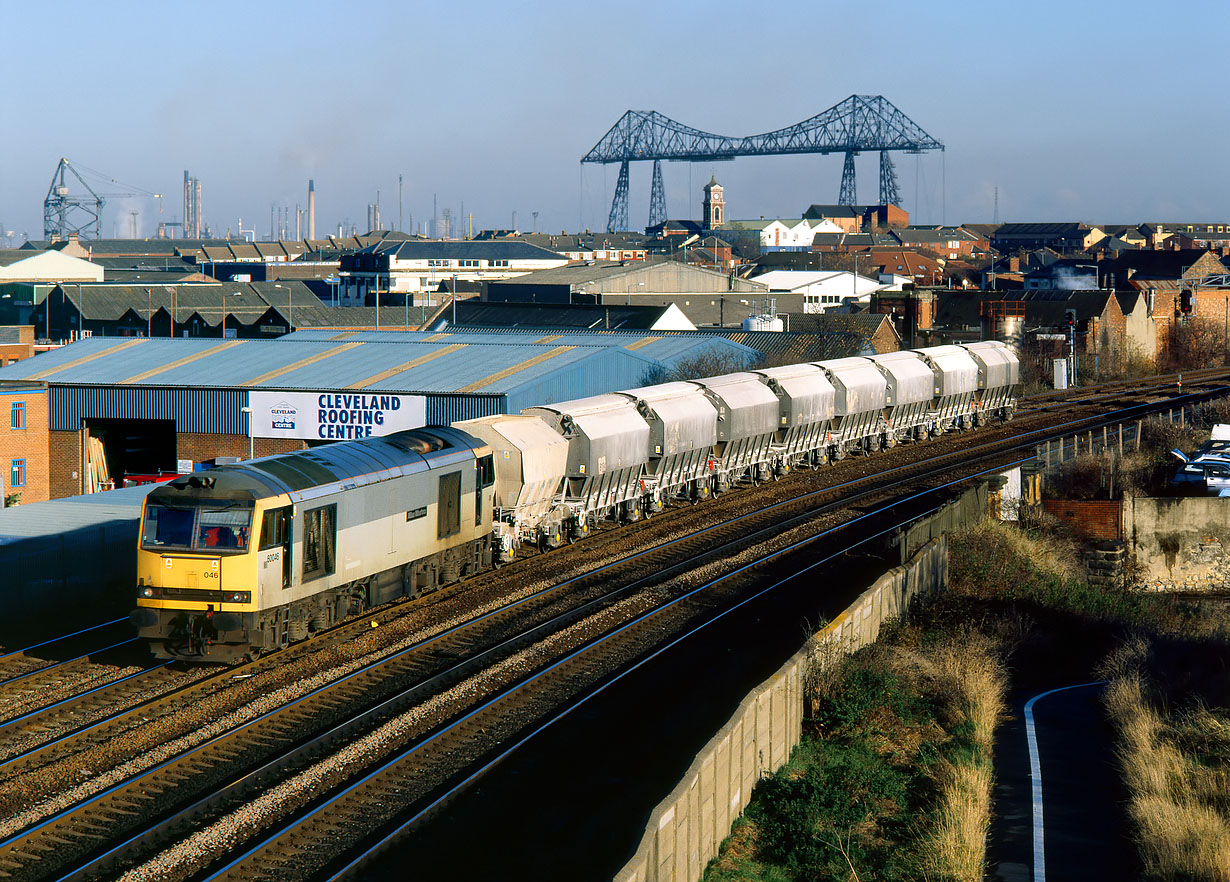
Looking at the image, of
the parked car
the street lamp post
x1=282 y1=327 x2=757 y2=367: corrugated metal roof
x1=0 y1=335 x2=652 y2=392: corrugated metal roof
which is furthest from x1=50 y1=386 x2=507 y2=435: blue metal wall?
the parked car

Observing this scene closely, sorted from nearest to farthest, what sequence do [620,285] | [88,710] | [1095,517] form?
[88,710]
[1095,517]
[620,285]

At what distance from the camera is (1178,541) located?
3641 centimetres

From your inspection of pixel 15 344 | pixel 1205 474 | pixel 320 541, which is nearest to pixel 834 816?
pixel 320 541

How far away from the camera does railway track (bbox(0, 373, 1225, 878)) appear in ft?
47.3

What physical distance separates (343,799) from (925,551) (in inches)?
611

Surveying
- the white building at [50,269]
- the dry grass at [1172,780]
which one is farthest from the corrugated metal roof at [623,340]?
the white building at [50,269]

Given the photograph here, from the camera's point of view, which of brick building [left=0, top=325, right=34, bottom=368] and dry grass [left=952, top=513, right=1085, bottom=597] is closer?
dry grass [left=952, top=513, right=1085, bottom=597]

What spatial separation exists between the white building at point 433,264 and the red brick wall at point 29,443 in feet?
308

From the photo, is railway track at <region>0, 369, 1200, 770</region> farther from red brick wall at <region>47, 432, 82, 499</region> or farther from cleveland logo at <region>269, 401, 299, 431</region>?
red brick wall at <region>47, 432, 82, 499</region>

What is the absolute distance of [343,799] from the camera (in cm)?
1534

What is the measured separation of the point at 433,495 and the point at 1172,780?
1421 centimetres

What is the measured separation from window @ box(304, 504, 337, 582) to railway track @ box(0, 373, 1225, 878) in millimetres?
1925

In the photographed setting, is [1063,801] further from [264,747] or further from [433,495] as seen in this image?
[433,495]

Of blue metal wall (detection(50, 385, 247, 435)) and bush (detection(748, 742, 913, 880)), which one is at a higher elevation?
blue metal wall (detection(50, 385, 247, 435))
